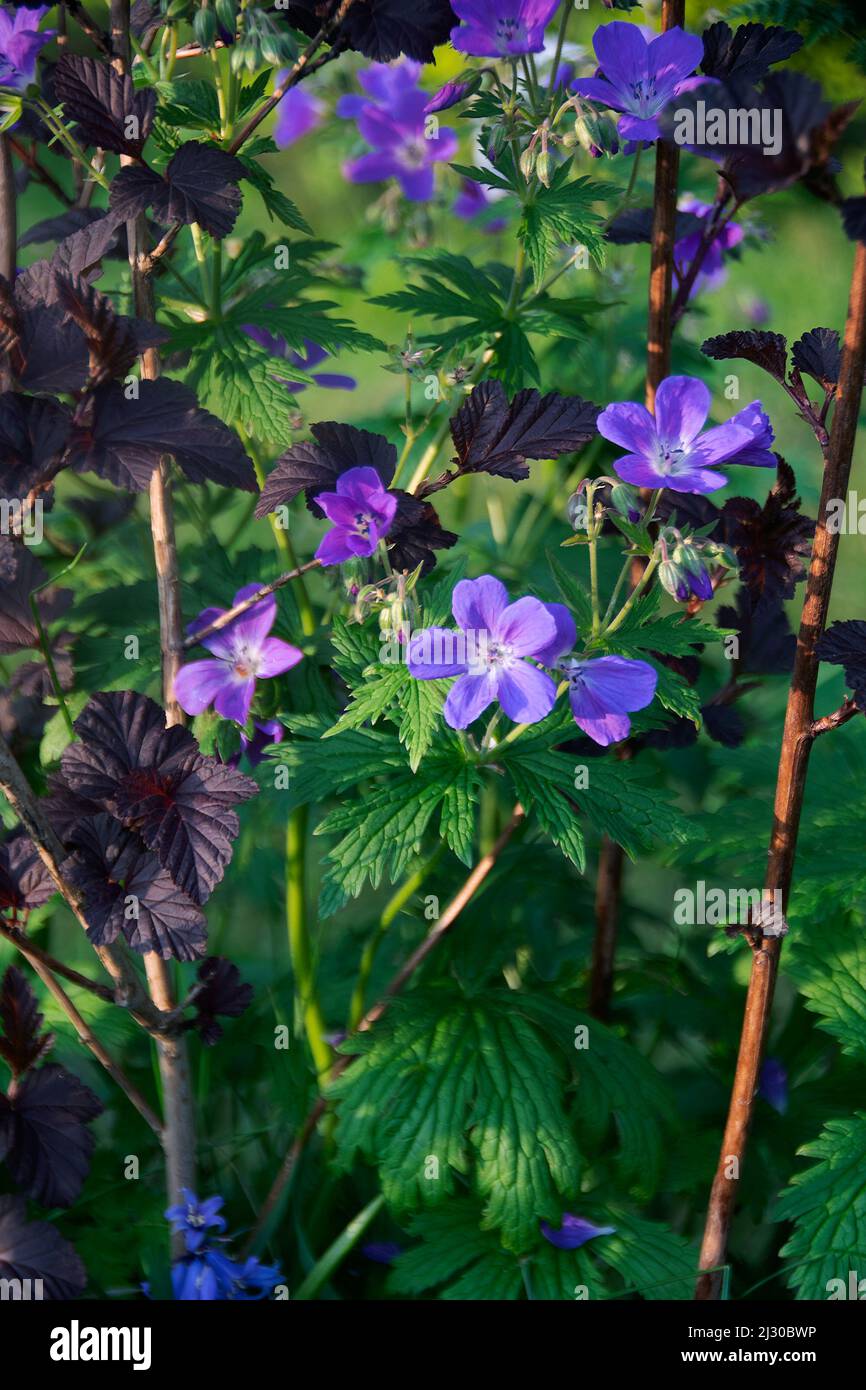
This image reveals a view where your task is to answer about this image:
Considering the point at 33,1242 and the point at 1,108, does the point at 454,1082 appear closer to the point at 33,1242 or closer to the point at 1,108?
the point at 33,1242

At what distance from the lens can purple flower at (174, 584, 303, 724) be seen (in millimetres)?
1271

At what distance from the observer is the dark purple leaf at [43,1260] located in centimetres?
115

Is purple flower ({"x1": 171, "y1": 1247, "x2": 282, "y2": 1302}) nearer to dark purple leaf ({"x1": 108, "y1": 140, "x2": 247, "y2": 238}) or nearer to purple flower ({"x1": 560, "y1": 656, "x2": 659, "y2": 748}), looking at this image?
purple flower ({"x1": 560, "y1": 656, "x2": 659, "y2": 748})

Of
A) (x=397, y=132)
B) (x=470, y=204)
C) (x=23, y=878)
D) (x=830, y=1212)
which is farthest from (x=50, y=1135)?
Answer: (x=470, y=204)

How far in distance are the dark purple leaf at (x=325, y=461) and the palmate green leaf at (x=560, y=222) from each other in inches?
8.3

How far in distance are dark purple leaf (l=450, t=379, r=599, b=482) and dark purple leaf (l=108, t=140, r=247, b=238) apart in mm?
250

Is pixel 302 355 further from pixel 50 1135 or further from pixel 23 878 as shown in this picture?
pixel 50 1135

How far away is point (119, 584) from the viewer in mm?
1657

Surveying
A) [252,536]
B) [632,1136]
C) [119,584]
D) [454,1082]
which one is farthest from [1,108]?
[252,536]

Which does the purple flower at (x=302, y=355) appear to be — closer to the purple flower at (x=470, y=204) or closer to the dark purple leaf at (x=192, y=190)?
the dark purple leaf at (x=192, y=190)

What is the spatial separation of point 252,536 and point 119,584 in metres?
1.31

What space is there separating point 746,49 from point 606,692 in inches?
24.1

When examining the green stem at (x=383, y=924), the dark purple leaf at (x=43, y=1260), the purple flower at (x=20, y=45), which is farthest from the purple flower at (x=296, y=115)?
the dark purple leaf at (x=43, y=1260)

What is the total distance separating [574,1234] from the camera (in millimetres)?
1357
